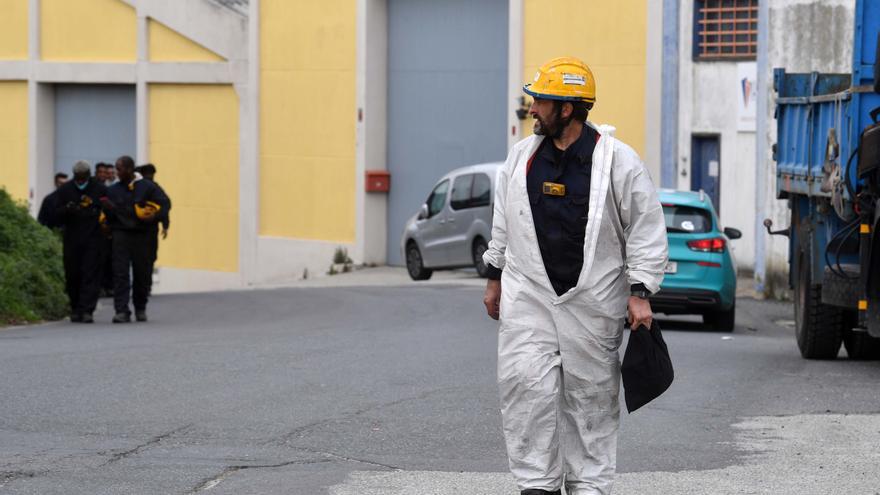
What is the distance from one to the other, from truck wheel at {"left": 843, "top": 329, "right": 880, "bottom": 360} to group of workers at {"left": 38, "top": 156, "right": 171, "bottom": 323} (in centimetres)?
760

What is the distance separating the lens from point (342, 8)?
33312mm


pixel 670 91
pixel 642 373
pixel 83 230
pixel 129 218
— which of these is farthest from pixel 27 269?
pixel 642 373

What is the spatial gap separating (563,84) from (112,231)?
1240 centimetres

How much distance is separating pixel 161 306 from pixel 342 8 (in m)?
12.0

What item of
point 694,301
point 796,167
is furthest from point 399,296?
point 796,167

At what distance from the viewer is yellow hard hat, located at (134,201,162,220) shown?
1814 centimetres

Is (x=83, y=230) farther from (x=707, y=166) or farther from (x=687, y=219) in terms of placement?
(x=707, y=166)

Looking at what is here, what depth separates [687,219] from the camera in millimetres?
18672

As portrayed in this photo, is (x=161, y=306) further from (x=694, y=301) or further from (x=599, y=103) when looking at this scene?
(x=599, y=103)

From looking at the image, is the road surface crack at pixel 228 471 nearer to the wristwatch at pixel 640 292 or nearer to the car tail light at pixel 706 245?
the wristwatch at pixel 640 292

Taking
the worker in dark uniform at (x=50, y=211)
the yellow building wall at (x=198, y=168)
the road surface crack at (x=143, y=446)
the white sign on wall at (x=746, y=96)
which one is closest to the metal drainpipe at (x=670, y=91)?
the white sign on wall at (x=746, y=96)

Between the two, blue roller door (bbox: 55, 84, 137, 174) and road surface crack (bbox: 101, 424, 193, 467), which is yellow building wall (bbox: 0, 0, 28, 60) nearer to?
blue roller door (bbox: 55, 84, 137, 174)

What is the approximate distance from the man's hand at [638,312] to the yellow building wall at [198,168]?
29365 millimetres

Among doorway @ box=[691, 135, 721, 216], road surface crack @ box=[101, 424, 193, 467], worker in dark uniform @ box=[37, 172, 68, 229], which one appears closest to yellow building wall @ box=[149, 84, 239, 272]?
doorway @ box=[691, 135, 721, 216]
